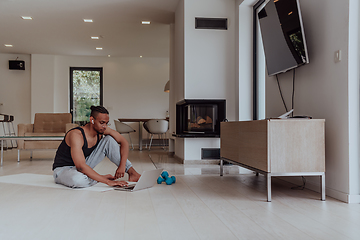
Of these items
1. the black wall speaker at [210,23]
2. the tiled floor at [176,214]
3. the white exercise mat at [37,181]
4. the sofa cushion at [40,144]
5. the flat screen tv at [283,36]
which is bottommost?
the white exercise mat at [37,181]

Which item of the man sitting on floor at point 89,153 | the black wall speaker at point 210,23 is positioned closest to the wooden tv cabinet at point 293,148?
the man sitting on floor at point 89,153

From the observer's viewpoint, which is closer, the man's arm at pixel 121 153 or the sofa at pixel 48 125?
the man's arm at pixel 121 153

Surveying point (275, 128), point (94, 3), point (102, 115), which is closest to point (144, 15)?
point (94, 3)

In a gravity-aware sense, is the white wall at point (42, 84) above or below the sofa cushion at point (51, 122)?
above

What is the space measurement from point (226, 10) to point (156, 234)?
13.7ft

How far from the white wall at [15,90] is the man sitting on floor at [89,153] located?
292 inches

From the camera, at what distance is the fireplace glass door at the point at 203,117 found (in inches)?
203

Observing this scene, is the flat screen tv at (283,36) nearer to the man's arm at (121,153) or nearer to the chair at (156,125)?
the man's arm at (121,153)

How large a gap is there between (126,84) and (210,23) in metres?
5.45

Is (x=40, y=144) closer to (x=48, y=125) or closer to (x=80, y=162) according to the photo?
(x=48, y=125)

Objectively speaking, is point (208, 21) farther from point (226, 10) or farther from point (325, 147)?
point (325, 147)

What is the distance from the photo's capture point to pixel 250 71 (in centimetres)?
493

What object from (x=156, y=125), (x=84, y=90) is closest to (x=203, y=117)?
(x=156, y=125)

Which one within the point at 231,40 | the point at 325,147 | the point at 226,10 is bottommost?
the point at 325,147
